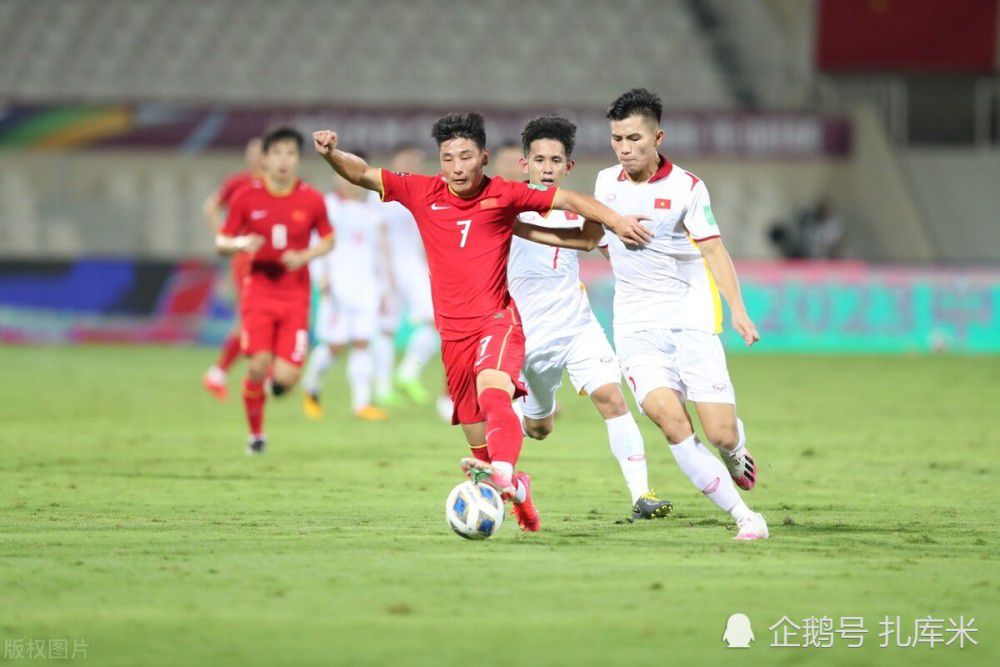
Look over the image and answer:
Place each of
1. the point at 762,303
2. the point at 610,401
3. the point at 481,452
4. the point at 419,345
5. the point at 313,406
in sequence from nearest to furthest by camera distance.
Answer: the point at 481,452, the point at 610,401, the point at 313,406, the point at 419,345, the point at 762,303

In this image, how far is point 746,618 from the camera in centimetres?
580

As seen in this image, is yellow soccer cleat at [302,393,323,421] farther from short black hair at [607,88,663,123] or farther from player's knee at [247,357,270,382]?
short black hair at [607,88,663,123]

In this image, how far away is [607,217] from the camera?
25.7 feet

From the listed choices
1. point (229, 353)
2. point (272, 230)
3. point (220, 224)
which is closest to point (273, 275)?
point (272, 230)

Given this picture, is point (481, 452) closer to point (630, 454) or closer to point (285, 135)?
point (630, 454)

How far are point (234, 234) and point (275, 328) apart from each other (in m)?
0.80

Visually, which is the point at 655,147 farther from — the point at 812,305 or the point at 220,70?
the point at 220,70

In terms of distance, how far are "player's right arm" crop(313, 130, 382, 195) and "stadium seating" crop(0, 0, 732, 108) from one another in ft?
69.8

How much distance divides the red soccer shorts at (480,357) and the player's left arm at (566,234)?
39 centimetres

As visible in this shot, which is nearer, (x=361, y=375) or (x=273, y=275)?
(x=273, y=275)

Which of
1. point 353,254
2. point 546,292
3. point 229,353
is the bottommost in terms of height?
point 229,353

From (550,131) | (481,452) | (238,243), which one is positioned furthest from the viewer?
(238,243)

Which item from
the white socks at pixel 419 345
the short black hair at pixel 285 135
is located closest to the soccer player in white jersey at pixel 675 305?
the short black hair at pixel 285 135

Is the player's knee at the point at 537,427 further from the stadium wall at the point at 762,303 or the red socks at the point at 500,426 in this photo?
the stadium wall at the point at 762,303
